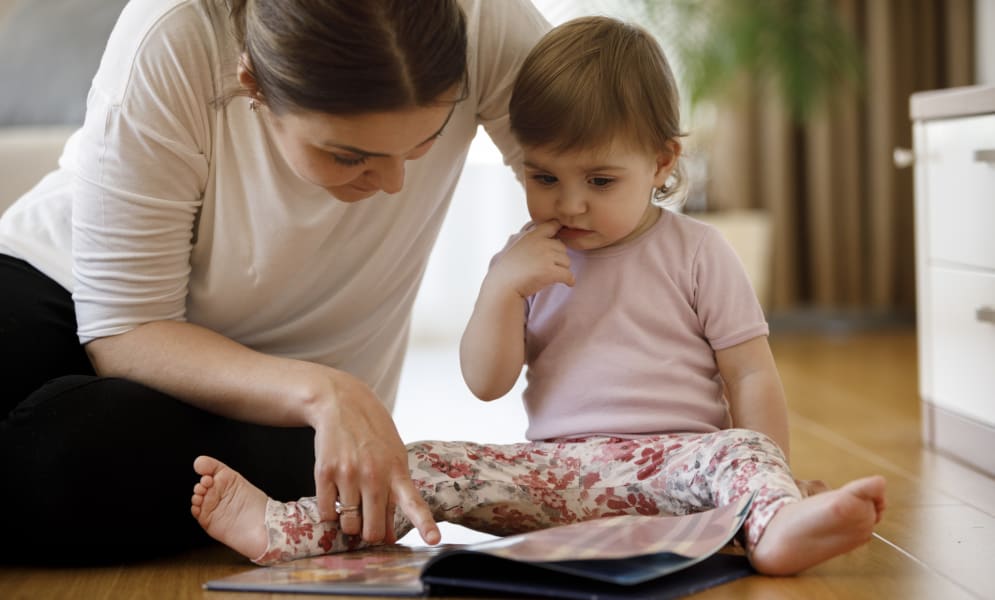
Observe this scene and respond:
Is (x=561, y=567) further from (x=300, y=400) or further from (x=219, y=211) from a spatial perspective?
(x=219, y=211)

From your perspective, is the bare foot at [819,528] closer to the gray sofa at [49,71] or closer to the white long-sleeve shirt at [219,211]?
the white long-sleeve shirt at [219,211]

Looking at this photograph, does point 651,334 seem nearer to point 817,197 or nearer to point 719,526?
point 719,526

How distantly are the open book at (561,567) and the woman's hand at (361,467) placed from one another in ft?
0.13

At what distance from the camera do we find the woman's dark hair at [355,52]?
99 cm

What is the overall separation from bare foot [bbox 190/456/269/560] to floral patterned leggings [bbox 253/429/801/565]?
1cm

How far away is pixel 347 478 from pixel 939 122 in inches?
43.1

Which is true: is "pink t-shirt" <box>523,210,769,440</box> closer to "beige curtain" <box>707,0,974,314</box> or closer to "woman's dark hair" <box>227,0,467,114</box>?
"woman's dark hair" <box>227,0,467,114</box>

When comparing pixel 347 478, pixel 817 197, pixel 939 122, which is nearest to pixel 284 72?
pixel 347 478

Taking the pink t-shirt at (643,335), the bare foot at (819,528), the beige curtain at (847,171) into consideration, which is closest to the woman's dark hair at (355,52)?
the pink t-shirt at (643,335)

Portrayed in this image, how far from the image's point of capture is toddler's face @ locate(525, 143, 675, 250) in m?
1.22

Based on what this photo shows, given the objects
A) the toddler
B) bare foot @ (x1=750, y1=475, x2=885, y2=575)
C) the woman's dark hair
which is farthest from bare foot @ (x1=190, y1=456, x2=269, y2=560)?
bare foot @ (x1=750, y1=475, x2=885, y2=575)

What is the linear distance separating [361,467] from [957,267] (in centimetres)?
101

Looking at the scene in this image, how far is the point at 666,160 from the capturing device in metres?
1.29

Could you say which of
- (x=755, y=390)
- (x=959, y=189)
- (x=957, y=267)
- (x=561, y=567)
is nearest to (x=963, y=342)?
(x=957, y=267)
